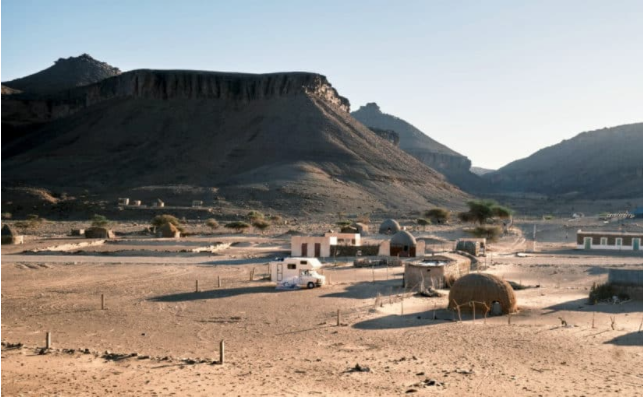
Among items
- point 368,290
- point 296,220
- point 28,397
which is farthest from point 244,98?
point 28,397

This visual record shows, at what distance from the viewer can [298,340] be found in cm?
1947

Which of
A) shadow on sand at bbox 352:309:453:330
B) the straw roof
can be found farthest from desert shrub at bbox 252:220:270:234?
shadow on sand at bbox 352:309:453:330

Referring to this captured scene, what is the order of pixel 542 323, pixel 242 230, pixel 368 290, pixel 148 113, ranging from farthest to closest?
pixel 148 113 < pixel 242 230 < pixel 368 290 < pixel 542 323

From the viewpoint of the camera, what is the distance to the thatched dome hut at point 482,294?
77.6ft

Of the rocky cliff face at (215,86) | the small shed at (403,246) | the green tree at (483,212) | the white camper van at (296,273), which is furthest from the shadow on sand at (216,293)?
the rocky cliff face at (215,86)

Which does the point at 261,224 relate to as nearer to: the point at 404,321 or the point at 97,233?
the point at 97,233

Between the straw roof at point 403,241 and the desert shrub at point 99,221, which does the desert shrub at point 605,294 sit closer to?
the straw roof at point 403,241

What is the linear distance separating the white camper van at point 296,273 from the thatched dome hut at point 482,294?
24.7ft

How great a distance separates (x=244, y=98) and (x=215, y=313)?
114 m

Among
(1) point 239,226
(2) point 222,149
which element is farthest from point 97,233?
(2) point 222,149

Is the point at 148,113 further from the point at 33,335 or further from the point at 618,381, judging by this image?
the point at 618,381

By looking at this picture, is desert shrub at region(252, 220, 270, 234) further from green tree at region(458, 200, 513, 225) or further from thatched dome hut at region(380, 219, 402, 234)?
green tree at region(458, 200, 513, 225)

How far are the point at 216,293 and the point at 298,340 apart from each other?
369 inches

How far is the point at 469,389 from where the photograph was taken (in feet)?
48.3
